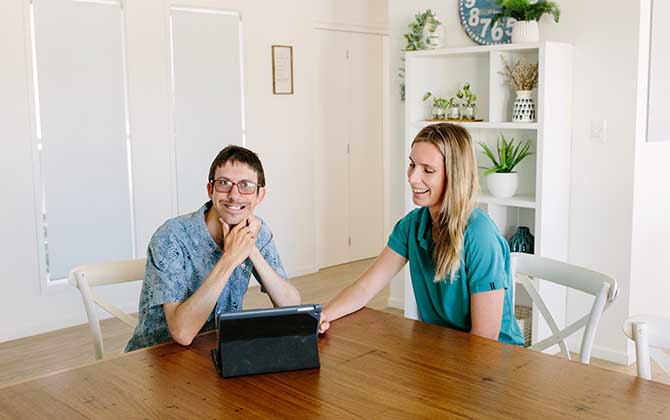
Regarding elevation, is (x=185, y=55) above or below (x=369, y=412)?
above

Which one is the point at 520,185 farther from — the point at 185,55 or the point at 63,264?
the point at 63,264

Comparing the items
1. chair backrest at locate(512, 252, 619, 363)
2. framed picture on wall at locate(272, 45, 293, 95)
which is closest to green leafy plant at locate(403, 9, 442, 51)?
framed picture on wall at locate(272, 45, 293, 95)

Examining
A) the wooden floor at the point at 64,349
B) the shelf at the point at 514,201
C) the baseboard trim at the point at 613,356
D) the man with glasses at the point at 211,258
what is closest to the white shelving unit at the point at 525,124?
the shelf at the point at 514,201

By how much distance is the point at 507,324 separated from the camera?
88.1 inches

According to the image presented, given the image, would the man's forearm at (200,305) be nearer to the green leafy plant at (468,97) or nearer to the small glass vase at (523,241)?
the small glass vase at (523,241)

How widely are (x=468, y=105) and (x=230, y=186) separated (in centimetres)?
251

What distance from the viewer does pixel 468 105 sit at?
4383 millimetres

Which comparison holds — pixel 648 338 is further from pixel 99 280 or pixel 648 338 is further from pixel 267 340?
pixel 99 280

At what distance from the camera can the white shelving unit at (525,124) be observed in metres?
3.85

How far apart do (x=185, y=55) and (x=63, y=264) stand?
1634 millimetres

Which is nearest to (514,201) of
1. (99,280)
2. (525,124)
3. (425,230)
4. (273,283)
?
(525,124)

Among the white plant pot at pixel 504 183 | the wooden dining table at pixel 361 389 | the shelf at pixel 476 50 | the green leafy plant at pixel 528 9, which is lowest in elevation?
the wooden dining table at pixel 361 389

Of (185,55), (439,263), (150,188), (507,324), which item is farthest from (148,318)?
(185,55)

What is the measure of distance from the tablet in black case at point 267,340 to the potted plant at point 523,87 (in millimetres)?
2525
